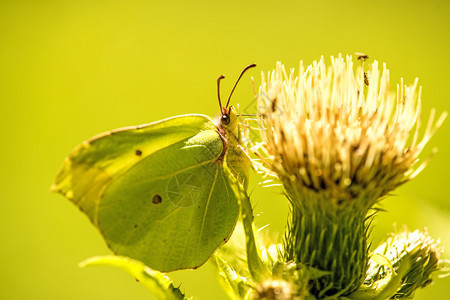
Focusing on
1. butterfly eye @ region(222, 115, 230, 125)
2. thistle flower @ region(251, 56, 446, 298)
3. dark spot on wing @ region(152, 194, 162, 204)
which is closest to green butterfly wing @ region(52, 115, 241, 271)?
dark spot on wing @ region(152, 194, 162, 204)

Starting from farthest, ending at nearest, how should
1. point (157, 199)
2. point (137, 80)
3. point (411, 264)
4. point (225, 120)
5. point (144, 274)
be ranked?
point (137, 80), point (225, 120), point (157, 199), point (411, 264), point (144, 274)

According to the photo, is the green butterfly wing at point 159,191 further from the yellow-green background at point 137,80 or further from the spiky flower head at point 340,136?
the yellow-green background at point 137,80

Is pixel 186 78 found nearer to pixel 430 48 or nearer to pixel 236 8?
pixel 236 8

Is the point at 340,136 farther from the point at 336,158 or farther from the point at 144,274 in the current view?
the point at 144,274

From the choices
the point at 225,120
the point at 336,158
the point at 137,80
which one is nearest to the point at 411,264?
the point at 336,158

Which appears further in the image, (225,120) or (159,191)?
(225,120)

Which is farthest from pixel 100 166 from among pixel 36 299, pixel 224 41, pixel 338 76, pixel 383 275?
pixel 224 41

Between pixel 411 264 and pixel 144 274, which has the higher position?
pixel 144 274

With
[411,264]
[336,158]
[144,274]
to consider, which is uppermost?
[336,158]
